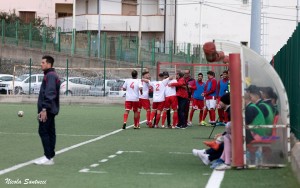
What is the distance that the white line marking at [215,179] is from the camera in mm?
11609

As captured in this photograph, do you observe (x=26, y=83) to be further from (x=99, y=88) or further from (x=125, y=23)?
(x=125, y=23)

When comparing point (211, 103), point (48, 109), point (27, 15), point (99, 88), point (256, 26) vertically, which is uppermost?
point (27, 15)

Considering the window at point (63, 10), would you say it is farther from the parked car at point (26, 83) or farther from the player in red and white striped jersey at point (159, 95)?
the player in red and white striped jersey at point (159, 95)

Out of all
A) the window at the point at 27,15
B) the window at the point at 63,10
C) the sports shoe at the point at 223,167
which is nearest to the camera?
the sports shoe at the point at 223,167

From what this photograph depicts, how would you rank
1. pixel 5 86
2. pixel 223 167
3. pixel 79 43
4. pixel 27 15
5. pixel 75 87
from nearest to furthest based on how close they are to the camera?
pixel 223 167 → pixel 75 87 → pixel 5 86 → pixel 79 43 → pixel 27 15

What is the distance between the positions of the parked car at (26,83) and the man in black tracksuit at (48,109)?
2816cm

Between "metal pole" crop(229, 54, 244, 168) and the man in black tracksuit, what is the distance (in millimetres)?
3061

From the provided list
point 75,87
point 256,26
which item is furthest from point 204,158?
point 75,87

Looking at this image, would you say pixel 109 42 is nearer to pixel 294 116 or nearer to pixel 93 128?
pixel 93 128

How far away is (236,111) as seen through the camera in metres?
13.2

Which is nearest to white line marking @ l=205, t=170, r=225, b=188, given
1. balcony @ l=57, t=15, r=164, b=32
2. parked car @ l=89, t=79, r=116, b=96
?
parked car @ l=89, t=79, r=116, b=96

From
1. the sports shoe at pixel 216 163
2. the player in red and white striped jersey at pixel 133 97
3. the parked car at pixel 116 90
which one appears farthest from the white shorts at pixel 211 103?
the parked car at pixel 116 90

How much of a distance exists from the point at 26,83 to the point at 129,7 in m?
27.6

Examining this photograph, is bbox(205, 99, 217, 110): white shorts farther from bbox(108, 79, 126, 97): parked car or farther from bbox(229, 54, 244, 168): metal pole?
bbox(108, 79, 126, 97): parked car
